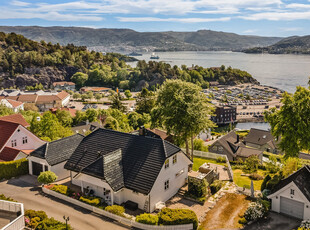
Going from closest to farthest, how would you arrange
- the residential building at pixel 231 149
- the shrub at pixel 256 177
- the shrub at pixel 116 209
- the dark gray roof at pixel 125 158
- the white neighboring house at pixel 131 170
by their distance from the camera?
the shrub at pixel 116 209 → the white neighboring house at pixel 131 170 → the dark gray roof at pixel 125 158 → the shrub at pixel 256 177 → the residential building at pixel 231 149

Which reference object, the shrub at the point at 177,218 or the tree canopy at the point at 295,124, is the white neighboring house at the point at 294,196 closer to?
the tree canopy at the point at 295,124

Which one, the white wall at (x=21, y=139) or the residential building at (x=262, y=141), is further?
the residential building at (x=262, y=141)

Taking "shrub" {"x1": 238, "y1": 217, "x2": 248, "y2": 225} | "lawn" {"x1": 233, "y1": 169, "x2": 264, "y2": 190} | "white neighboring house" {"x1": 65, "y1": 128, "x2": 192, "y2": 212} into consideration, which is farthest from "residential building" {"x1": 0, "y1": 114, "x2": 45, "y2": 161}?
"shrub" {"x1": 238, "y1": 217, "x2": 248, "y2": 225}

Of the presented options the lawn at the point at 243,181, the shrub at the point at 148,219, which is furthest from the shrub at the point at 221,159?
the shrub at the point at 148,219

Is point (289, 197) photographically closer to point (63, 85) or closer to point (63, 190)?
point (63, 190)

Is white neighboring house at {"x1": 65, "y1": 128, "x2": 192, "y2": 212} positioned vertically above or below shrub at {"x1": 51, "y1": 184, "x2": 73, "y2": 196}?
above

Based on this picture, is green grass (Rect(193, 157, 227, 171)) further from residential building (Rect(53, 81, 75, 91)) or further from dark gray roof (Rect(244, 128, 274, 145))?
residential building (Rect(53, 81, 75, 91))

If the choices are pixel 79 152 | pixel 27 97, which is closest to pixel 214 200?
pixel 79 152
